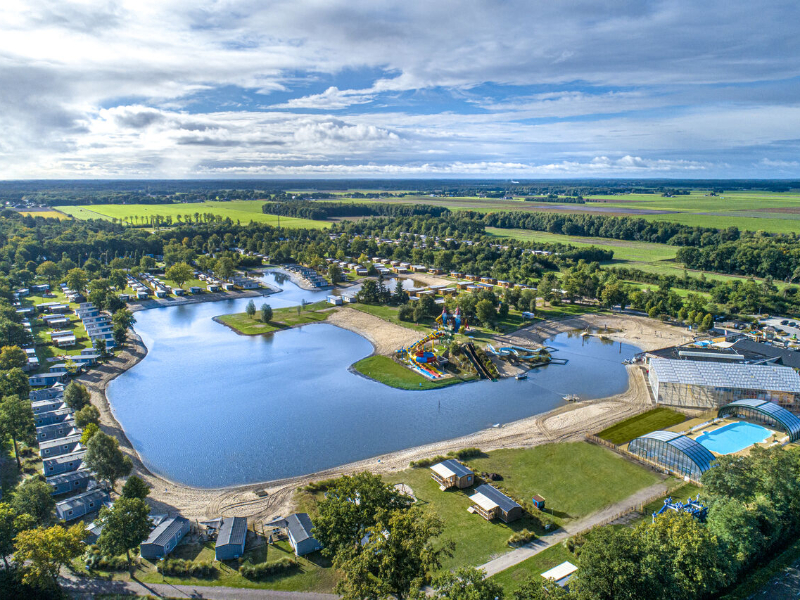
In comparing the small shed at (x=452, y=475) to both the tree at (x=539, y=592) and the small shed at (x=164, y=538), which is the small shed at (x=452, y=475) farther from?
the small shed at (x=164, y=538)

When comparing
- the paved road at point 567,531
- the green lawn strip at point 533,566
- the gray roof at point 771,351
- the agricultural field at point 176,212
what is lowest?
the paved road at point 567,531

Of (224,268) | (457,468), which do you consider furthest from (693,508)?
(224,268)

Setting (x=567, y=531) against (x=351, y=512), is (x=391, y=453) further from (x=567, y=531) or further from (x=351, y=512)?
(x=351, y=512)

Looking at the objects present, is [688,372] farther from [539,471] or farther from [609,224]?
[609,224]

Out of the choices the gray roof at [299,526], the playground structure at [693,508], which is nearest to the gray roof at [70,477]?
the gray roof at [299,526]

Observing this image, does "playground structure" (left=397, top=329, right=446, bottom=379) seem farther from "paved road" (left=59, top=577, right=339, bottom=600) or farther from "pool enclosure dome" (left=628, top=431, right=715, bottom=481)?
"paved road" (left=59, top=577, right=339, bottom=600)
